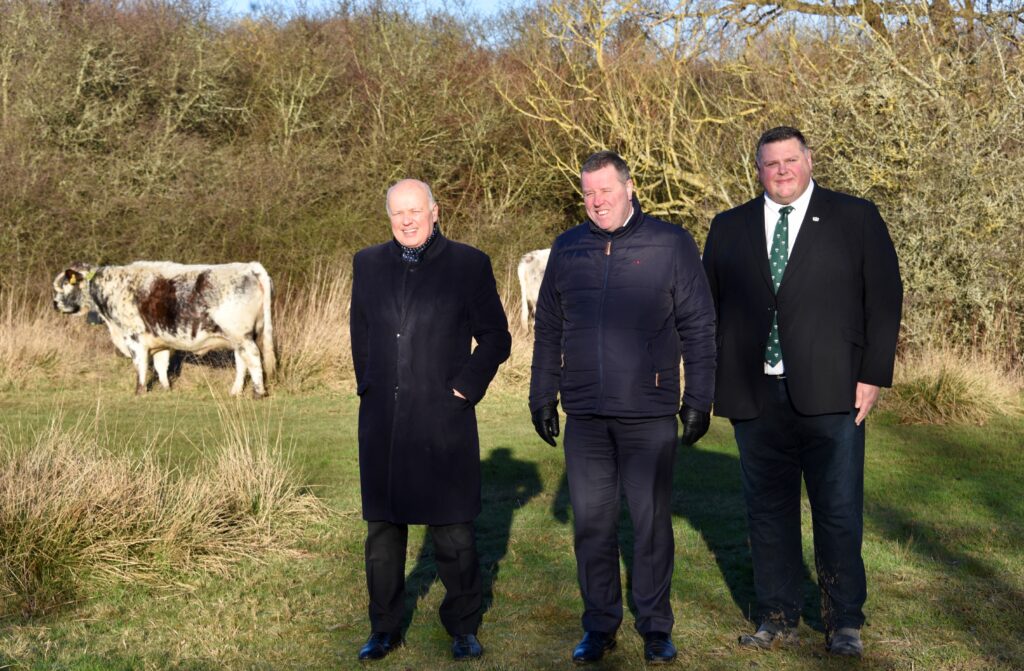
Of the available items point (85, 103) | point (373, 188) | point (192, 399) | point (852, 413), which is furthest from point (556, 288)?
point (85, 103)

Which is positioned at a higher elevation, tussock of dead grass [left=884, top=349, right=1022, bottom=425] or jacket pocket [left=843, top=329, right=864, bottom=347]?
jacket pocket [left=843, top=329, right=864, bottom=347]

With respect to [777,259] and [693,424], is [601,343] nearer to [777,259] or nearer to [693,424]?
[693,424]

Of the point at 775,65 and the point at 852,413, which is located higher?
the point at 775,65

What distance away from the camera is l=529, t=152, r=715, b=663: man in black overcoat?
4602mm

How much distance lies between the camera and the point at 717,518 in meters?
7.51

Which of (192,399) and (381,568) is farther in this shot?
(192,399)

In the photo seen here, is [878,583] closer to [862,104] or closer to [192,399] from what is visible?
[192,399]

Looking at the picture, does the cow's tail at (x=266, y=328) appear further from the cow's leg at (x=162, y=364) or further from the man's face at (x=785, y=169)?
the man's face at (x=785, y=169)

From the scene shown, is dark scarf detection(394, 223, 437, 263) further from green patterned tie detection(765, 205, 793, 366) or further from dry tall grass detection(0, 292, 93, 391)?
dry tall grass detection(0, 292, 93, 391)

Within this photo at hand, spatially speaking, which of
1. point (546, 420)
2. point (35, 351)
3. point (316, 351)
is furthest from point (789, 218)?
point (35, 351)

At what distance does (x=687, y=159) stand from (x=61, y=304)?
9.61 meters

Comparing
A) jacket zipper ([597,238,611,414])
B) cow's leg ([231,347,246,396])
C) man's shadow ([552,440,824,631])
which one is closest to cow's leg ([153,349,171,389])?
cow's leg ([231,347,246,396])

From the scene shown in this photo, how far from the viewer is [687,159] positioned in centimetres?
1855

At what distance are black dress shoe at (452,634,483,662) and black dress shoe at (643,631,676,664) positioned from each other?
704 millimetres
